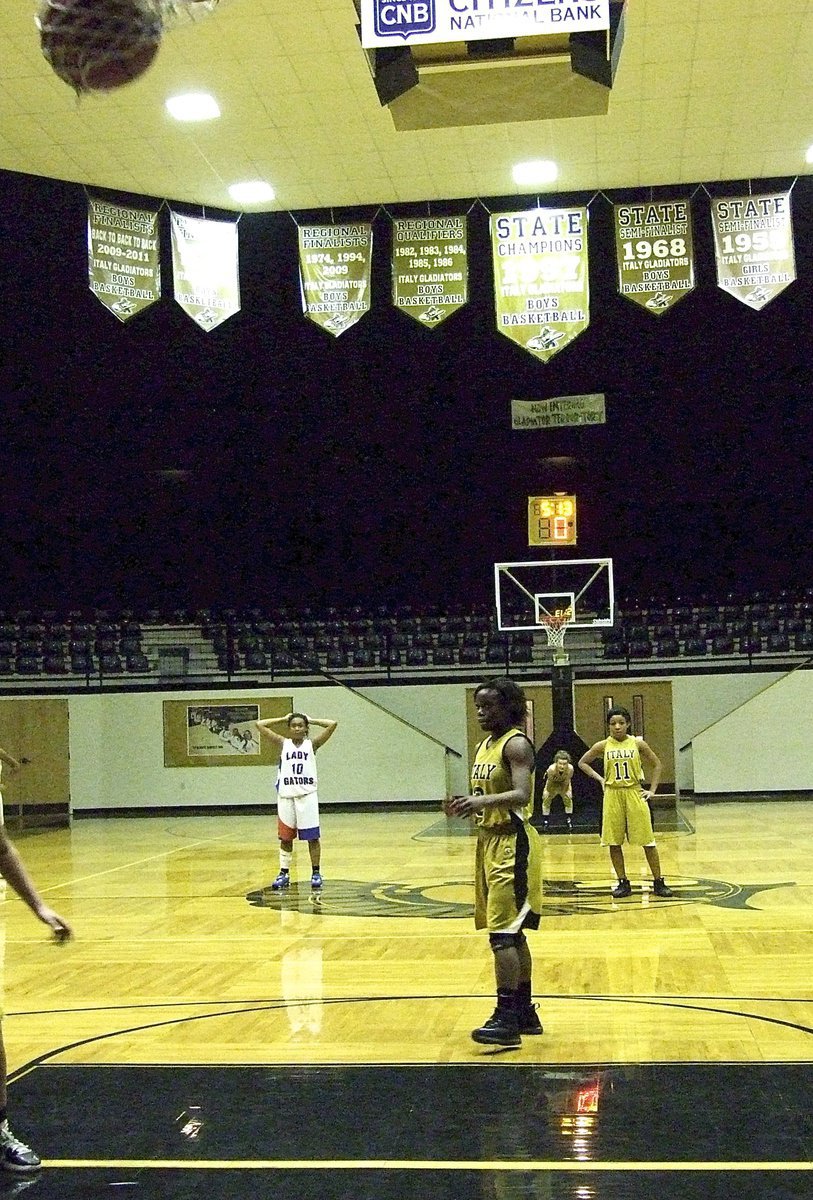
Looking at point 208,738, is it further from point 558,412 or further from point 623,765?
point 623,765

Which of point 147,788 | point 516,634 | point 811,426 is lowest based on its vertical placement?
point 147,788

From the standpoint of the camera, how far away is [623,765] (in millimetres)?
10844

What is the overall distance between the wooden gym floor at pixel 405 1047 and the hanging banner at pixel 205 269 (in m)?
7.99

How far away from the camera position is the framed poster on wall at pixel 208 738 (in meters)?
22.1

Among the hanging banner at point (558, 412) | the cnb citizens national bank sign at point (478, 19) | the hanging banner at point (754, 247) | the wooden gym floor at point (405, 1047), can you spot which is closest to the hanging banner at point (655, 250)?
the hanging banner at point (754, 247)

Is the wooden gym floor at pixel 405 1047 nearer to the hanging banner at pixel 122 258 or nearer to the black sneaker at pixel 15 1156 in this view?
the black sneaker at pixel 15 1156

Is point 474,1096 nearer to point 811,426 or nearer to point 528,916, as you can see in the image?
point 528,916

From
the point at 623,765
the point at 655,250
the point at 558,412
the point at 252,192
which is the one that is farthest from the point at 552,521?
the point at 623,765

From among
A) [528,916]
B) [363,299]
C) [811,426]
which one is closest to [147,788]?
[363,299]

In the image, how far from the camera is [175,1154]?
4.53m

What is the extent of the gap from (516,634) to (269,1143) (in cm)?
1984

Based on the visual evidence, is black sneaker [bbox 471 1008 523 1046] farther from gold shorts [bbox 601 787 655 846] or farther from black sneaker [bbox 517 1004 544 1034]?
gold shorts [bbox 601 787 655 846]

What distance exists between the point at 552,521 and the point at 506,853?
16743mm

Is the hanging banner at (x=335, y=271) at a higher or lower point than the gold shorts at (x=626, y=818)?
higher
